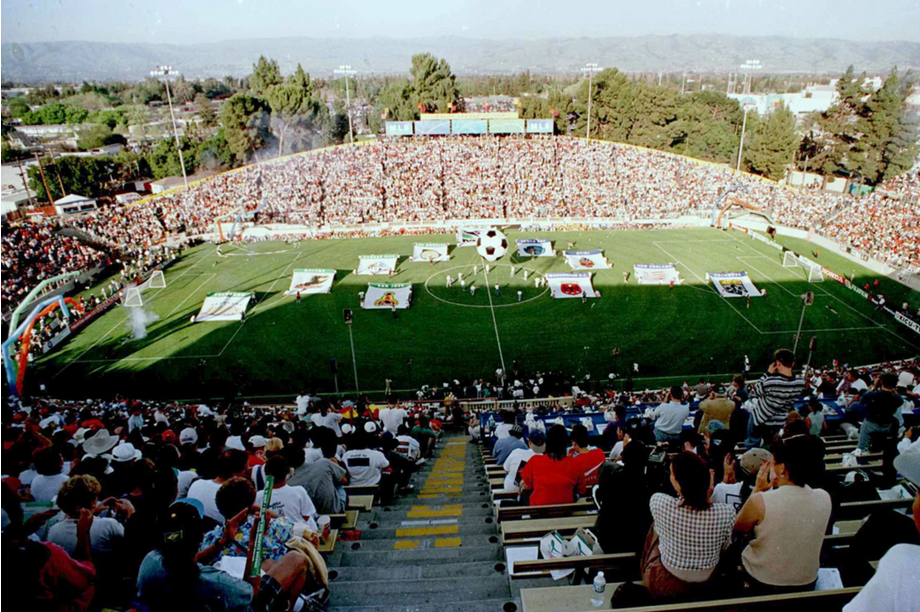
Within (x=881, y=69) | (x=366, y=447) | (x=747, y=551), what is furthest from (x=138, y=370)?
(x=881, y=69)

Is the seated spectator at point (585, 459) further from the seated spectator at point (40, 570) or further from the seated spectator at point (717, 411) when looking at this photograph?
the seated spectator at point (40, 570)

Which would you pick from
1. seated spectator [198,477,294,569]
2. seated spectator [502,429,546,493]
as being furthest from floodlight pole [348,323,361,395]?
seated spectator [198,477,294,569]

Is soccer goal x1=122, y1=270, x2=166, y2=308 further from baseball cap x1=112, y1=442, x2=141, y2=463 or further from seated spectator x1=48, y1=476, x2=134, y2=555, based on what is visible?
seated spectator x1=48, y1=476, x2=134, y2=555

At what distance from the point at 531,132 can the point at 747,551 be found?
208 ft

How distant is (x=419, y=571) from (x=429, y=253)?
35961mm

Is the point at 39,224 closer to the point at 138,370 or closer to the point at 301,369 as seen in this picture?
the point at 138,370

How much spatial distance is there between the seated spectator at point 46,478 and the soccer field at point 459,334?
731 inches

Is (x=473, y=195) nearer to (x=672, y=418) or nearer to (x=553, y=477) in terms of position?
(x=672, y=418)

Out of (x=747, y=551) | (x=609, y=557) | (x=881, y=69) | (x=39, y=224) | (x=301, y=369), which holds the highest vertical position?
(x=881, y=69)

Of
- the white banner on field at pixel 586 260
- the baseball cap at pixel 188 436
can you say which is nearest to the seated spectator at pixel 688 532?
the baseball cap at pixel 188 436

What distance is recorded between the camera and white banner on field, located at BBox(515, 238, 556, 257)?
41.4 meters

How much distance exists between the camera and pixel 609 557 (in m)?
4.71

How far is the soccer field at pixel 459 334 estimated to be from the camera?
26.4 m

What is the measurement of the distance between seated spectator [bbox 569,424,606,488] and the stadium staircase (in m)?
1.40
